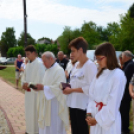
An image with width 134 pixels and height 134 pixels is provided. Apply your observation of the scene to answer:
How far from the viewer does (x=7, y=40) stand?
9356 cm

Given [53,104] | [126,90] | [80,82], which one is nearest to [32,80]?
[53,104]

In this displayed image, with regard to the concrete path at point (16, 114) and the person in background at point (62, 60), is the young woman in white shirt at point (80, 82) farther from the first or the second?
the person in background at point (62, 60)

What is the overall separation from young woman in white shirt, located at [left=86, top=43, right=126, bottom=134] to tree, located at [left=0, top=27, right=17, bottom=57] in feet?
306

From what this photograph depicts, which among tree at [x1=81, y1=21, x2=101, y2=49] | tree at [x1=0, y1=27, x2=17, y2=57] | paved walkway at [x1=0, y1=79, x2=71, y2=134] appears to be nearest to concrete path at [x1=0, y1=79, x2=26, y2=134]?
paved walkway at [x1=0, y1=79, x2=71, y2=134]

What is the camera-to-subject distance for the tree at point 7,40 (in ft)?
303

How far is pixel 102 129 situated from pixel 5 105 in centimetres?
660

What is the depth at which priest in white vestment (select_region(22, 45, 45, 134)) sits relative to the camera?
15.9ft

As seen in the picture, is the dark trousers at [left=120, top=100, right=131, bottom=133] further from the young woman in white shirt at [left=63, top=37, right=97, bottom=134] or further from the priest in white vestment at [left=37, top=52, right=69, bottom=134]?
the young woman in white shirt at [left=63, top=37, right=97, bottom=134]

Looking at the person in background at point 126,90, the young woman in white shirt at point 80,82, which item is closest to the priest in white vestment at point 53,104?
the young woman in white shirt at point 80,82

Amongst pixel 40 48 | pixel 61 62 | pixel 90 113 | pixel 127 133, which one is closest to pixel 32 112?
pixel 127 133

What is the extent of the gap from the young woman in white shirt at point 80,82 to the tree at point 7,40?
92407 mm

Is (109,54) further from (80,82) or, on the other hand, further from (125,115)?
(125,115)

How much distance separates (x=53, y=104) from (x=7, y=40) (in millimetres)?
93178

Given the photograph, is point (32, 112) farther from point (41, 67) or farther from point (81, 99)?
point (81, 99)
